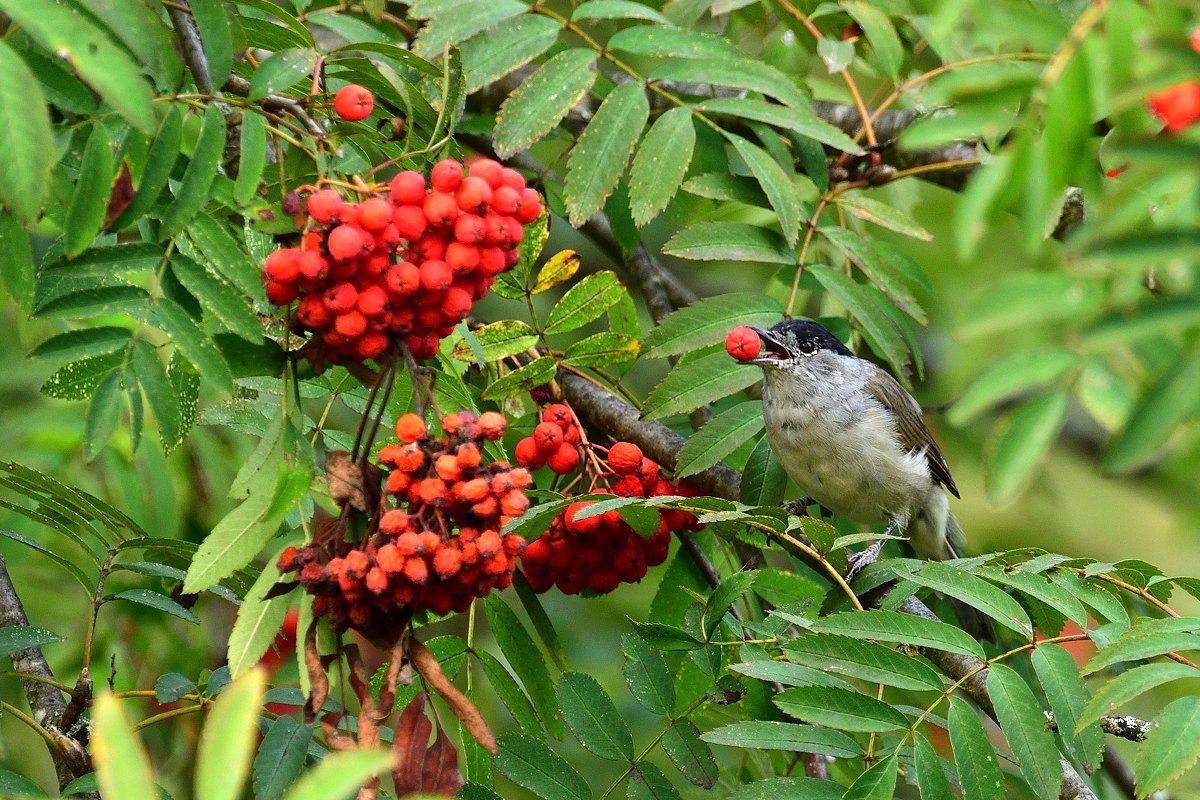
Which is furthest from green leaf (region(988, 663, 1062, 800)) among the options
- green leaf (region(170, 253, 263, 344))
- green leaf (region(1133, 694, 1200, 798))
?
green leaf (region(170, 253, 263, 344))

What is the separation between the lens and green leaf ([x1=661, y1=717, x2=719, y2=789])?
3.46 metres

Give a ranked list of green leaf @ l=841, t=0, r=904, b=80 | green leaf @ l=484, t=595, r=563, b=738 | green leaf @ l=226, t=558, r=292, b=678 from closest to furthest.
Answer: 1. green leaf @ l=226, t=558, r=292, b=678
2. green leaf @ l=484, t=595, r=563, b=738
3. green leaf @ l=841, t=0, r=904, b=80

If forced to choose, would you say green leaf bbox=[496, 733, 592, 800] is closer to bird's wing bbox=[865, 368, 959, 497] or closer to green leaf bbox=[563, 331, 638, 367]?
green leaf bbox=[563, 331, 638, 367]

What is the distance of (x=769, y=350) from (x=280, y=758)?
9.45 ft

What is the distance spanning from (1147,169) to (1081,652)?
237 inches

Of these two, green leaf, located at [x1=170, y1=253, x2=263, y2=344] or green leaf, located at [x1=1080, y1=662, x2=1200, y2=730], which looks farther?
green leaf, located at [x1=170, y1=253, x2=263, y2=344]

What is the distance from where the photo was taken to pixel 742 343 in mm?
4344

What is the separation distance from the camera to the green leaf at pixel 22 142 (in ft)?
7.10

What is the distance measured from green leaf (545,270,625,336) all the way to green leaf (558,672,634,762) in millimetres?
1260

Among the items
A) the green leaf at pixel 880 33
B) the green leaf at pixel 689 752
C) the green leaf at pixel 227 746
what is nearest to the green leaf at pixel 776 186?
the green leaf at pixel 880 33

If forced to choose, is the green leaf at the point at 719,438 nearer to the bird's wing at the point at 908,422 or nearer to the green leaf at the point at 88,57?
the bird's wing at the point at 908,422

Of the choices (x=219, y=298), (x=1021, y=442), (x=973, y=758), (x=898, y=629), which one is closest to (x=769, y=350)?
(x=898, y=629)

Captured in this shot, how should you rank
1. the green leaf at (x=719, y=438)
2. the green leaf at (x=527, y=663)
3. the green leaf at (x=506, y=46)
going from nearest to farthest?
the green leaf at (x=527, y=663) < the green leaf at (x=506, y=46) < the green leaf at (x=719, y=438)

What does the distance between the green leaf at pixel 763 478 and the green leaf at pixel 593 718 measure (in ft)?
4.14
